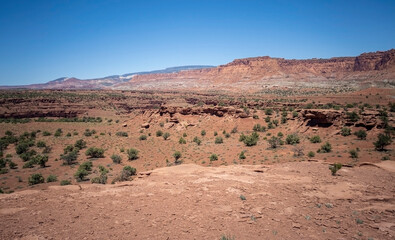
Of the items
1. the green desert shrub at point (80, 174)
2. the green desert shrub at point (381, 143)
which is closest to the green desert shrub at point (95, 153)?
the green desert shrub at point (80, 174)

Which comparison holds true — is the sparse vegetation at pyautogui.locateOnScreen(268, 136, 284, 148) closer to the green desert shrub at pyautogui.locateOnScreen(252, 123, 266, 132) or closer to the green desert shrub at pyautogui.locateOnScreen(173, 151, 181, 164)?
the green desert shrub at pyautogui.locateOnScreen(252, 123, 266, 132)

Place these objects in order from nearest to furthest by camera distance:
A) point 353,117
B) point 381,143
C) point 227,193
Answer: point 227,193, point 381,143, point 353,117

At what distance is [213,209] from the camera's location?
25.2 ft

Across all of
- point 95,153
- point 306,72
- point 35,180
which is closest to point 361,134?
point 95,153

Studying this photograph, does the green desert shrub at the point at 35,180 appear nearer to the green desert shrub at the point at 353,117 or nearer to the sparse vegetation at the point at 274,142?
the sparse vegetation at the point at 274,142

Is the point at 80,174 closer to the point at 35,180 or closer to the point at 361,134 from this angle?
the point at 35,180

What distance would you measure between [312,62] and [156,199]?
487 feet

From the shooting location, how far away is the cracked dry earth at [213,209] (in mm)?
6168

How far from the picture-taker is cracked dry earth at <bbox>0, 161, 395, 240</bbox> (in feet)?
20.2

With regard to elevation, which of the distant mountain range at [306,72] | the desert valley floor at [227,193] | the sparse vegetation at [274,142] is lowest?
the sparse vegetation at [274,142]

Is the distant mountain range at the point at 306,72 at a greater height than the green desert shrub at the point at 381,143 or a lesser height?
greater

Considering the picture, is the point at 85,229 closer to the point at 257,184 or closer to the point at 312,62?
the point at 257,184

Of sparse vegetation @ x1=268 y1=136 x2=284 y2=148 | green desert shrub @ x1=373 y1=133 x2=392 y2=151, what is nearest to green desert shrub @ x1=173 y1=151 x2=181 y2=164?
sparse vegetation @ x1=268 y1=136 x2=284 y2=148

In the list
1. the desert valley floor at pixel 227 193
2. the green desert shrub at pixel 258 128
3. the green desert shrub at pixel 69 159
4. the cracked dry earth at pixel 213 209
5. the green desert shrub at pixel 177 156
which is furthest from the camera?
the green desert shrub at pixel 258 128
